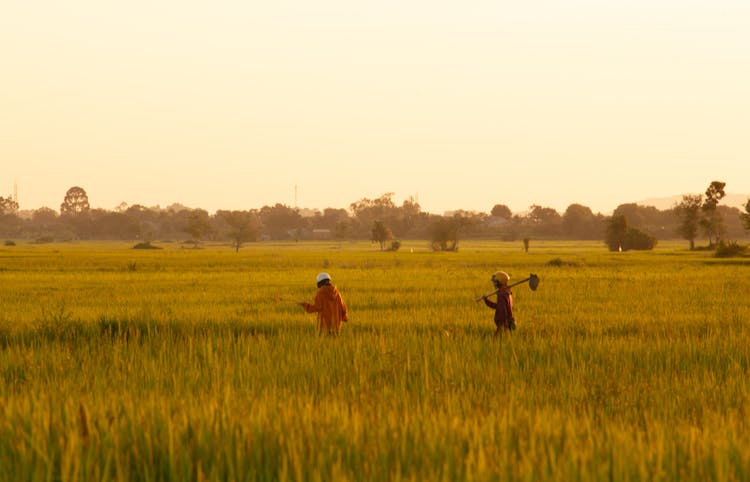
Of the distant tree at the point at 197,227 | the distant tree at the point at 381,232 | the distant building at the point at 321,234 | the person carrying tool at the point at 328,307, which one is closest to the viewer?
the person carrying tool at the point at 328,307

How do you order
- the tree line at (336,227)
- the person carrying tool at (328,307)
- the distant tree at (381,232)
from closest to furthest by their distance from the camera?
the person carrying tool at (328,307), the distant tree at (381,232), the tree line at (336,227)

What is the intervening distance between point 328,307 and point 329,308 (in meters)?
0.03

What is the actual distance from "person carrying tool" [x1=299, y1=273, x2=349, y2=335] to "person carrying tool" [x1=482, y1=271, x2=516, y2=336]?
2303mm

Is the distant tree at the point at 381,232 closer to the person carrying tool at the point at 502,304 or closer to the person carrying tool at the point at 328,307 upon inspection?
the person carrying tool at the point at 328,307

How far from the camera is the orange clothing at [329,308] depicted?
11.4 metres

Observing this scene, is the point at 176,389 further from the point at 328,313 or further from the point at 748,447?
the point at 328,313

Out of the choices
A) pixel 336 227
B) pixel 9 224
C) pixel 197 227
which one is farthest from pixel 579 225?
pixel 9 224

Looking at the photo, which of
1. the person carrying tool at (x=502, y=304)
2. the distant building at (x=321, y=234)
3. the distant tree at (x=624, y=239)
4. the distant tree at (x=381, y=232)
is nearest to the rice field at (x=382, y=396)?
the person carrying tool at (x=502, y=304)

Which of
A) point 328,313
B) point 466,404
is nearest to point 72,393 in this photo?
point 466,404

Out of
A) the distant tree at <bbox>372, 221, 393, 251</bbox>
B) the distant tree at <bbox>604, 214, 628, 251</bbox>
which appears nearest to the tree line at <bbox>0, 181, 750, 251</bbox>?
the distant tree at <bbox>372, 221, 393, 251</bbox>

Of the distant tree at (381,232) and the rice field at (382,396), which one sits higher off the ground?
the distant tree at (381,232)

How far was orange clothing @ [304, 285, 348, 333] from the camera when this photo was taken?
11398 millimetres

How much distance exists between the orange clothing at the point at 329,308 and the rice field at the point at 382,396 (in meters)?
0.30

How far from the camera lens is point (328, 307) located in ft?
38.0
